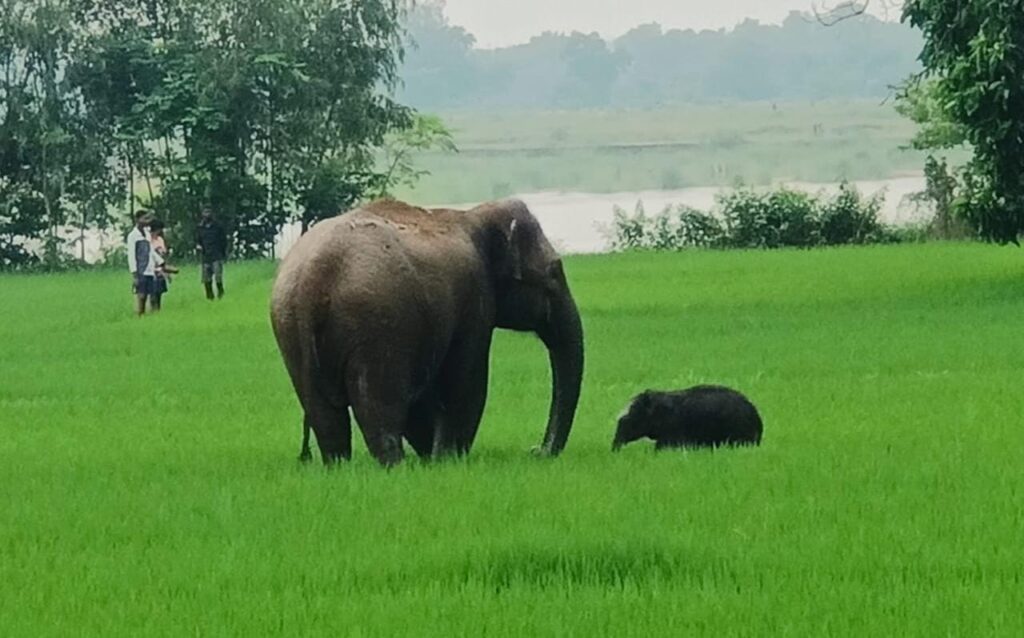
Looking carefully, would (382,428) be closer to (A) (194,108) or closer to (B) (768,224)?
(B) (768,224)

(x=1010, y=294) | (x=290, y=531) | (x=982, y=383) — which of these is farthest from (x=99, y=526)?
(x=1010, y=294)

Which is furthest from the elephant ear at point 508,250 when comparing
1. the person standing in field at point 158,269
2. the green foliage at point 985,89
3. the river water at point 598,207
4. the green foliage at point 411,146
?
the green foliage at point 411,146

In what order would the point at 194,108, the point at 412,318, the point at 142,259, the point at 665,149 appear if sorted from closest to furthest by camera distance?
the point at 412,318
the point at 142,259
the point at 194,108
the point at 665,149

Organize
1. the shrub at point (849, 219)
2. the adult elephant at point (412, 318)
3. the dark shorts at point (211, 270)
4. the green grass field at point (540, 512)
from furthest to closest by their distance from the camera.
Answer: the shrub at point (849, 219)
the dark shorts at point (211, 270)
the adult elephant at point (412, 318)
the green grass field at point (540, 512)

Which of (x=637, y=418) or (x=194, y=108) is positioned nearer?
(x=637, y=418)

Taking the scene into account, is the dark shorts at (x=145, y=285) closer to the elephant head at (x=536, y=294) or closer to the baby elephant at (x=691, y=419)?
the elephant head at (x=536, y=294)

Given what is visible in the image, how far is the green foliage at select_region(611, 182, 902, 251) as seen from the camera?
4655 cm

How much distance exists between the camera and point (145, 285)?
29359mm

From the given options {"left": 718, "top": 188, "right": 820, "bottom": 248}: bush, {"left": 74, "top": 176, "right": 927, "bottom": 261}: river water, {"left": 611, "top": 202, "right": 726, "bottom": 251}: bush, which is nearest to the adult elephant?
{"left": 74, "top": 176, "right": 927, "bottom": 261}: river water

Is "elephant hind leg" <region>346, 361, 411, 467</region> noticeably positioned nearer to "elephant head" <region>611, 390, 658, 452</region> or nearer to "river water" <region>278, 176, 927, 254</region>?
"elephant head" <region>611, 390, 658, 452</region>

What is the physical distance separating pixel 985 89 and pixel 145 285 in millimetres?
10703

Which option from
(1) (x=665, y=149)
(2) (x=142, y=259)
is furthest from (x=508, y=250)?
(1) (x=665, y=149)

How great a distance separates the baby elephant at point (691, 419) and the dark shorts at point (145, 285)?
1702 cm

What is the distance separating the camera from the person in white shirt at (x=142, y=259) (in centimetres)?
2873
